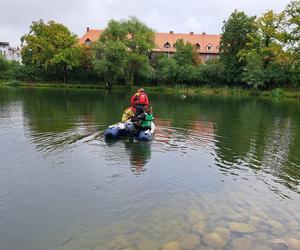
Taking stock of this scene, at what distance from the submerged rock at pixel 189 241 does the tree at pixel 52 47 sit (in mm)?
66984

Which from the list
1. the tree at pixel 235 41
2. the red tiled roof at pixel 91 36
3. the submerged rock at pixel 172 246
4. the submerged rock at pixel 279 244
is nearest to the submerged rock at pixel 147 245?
the submerged rock at pixel 172 246

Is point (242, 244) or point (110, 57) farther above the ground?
point (110, 57)

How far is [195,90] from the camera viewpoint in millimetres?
68062

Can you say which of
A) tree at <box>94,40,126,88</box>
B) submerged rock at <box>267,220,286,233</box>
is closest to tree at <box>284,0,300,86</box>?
tree at <box>94,40,126,88</box>

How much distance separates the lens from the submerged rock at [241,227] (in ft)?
27.7

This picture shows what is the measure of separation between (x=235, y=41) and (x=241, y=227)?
6553cm

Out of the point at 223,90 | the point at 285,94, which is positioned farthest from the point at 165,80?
the point at 285,94

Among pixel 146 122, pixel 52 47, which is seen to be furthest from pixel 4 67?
pixel 146 122

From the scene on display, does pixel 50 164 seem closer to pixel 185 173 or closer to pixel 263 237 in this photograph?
pixel 185 173

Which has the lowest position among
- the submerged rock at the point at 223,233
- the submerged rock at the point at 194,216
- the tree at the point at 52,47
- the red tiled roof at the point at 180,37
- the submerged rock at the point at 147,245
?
the submerged rock at the point at 147,245

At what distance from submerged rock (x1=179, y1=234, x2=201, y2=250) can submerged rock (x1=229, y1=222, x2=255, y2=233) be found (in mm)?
1075

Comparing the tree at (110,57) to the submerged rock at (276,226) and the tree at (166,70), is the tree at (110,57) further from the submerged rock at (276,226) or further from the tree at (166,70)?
the submerged rock at (276,226)

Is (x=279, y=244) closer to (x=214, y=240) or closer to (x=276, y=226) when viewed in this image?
(x=276, y=226)

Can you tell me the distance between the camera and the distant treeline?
6356 centimetres
